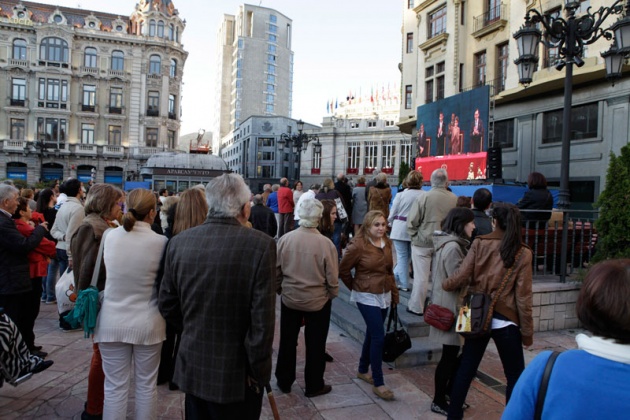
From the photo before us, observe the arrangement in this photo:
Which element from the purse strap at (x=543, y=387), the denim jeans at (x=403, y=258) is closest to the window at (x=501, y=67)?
the denim jeans at (x=403, y=258)

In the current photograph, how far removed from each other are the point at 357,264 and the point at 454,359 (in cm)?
123

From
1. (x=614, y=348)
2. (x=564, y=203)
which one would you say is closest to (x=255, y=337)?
(x=614, y=348)

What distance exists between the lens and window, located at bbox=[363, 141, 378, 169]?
61.6 metres

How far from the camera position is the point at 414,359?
5035mm

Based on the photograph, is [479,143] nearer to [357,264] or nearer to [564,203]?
[564,203]

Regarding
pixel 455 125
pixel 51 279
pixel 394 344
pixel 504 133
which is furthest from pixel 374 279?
pixel 504 133

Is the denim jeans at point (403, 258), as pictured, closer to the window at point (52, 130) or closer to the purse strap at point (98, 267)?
the purse strap at point (98, 267)

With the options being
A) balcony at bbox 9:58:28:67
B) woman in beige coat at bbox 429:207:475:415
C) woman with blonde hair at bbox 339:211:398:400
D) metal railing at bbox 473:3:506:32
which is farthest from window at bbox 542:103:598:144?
balcony at bbox 9:58:28:67

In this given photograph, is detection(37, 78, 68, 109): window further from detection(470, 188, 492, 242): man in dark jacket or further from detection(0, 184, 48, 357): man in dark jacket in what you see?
detection(470, 188, 492, 242): man in dark jacket

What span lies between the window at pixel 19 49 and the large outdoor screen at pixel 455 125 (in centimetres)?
4210

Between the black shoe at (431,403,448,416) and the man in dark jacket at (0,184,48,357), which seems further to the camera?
the man in dark jacket at (0,184,48,357)

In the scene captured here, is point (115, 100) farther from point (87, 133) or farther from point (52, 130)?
point (52, 130)

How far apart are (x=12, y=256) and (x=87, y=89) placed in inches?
1887

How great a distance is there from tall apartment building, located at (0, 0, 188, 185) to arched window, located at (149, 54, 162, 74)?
0.10 m
